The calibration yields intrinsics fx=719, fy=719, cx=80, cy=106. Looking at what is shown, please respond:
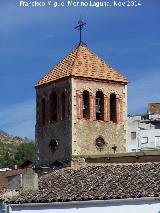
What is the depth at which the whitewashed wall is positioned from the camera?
23938 mm

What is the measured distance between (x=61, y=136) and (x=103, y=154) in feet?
8.32

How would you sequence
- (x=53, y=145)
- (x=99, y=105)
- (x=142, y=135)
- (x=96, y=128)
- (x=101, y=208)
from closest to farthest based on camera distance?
(x=101, y=208), (x=96, y=128), (x=53, y=145), (x=99, y=105), (x=142, y=135)

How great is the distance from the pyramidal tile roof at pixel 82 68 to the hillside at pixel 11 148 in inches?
2085

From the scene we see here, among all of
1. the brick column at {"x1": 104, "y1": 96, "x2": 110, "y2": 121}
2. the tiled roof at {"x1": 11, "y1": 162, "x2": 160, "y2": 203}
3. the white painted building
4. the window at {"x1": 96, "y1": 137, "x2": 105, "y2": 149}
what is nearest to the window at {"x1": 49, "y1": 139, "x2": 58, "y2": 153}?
the window at {"x1": 96, "y1": 137, "x2": 105, "y2": 149}

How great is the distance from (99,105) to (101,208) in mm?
11649

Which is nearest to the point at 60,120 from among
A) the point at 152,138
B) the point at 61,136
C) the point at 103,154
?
the point at 61,136

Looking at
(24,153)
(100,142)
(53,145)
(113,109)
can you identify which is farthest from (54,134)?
(24,153)

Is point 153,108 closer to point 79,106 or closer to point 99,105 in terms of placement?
point 99,105

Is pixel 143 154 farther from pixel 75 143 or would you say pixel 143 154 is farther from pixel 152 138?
pixel 152 138

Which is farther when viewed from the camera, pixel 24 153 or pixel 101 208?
pixel 24 153

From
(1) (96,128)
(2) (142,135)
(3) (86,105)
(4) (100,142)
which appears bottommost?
(4) (100,142)

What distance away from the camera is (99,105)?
36062 mm

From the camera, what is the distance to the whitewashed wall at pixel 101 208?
23.9 m

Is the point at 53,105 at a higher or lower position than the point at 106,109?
higher
